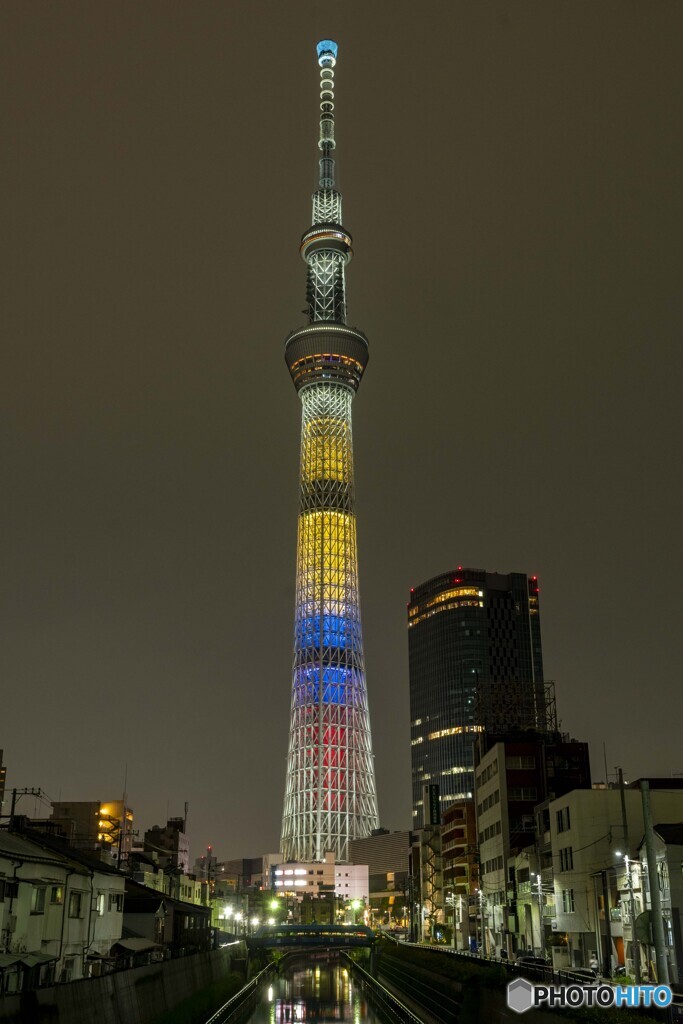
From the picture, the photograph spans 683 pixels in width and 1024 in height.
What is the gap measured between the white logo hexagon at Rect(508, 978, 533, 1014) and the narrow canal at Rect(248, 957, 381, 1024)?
3037 centimetres

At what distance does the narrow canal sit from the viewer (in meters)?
65.8

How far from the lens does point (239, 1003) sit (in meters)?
67.6

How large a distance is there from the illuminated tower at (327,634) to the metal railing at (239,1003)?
7324cm

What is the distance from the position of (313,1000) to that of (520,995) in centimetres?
4817

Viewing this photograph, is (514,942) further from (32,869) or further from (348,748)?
(348,748)

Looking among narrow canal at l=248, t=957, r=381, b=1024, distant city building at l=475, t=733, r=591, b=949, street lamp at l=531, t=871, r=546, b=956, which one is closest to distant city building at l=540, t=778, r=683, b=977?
street lamp at l=531, t=871, r=546, b=956

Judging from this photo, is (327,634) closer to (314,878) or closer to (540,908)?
(314,878)

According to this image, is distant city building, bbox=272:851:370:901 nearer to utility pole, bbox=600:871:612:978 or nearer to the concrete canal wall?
the concrete canal wall

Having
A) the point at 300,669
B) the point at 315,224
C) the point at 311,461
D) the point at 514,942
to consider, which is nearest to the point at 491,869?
the point at 514,942

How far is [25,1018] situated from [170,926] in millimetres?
47542

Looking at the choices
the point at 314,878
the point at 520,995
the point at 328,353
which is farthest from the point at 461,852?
the point at 328,353

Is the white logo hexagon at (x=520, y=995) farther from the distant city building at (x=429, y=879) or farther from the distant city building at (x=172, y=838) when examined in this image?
the distant city building at (x=172, y=838)

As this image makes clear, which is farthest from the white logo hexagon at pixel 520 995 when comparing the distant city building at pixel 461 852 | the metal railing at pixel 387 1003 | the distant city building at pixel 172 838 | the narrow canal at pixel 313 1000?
the distant city building at pixel 172 838

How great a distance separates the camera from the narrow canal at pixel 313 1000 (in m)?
65.8
